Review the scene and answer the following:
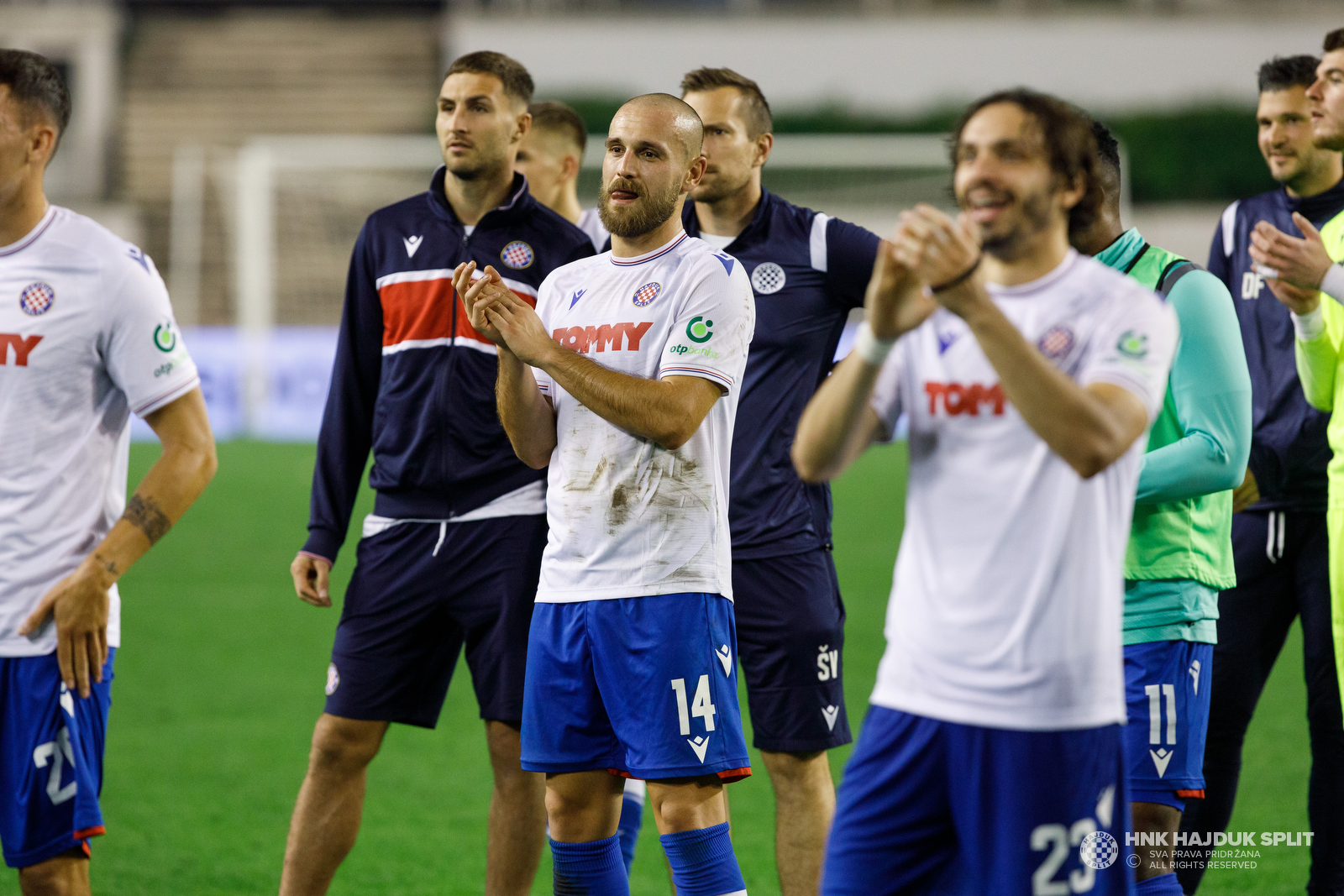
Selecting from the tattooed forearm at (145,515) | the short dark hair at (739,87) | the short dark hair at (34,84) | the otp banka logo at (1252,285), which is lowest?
the tattooed forearm at (145,515)

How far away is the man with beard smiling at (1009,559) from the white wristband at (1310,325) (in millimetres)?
1566

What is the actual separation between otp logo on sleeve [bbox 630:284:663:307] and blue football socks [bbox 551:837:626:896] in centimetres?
141

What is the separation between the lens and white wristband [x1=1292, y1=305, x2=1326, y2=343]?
12.8 ft

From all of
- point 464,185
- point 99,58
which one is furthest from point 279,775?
point 99,58

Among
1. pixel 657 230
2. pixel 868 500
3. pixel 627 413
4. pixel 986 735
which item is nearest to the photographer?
pixel 986 735

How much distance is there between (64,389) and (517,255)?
1.45 m

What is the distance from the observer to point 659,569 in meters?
3.53

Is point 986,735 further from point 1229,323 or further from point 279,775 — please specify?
point 279,775

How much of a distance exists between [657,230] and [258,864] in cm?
313

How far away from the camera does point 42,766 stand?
3.46 metres

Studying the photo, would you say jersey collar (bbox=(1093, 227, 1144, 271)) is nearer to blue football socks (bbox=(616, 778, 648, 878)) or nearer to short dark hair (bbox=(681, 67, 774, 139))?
short dark hair (bbox=(681, 67, 774, 139))

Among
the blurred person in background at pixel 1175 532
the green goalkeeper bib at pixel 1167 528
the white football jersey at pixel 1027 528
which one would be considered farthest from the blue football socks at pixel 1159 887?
A: the white football jersey at pixel 1027 528

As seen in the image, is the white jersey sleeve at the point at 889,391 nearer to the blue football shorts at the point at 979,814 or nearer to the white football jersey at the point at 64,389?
the blue football shorts at the point at 979,814

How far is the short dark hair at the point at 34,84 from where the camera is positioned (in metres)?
3.67
